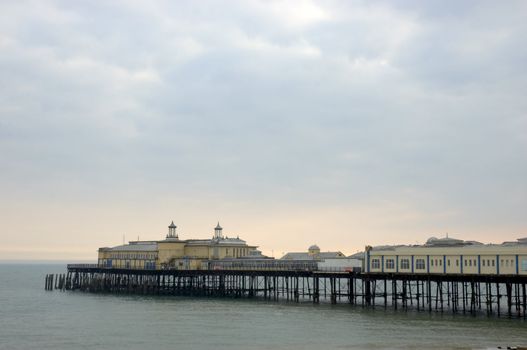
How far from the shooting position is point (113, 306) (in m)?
76.9

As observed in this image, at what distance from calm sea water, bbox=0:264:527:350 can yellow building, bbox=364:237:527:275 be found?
5.24 metres

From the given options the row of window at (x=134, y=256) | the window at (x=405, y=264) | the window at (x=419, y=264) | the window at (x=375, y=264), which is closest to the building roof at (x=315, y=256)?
the window at (x=375, y=264)

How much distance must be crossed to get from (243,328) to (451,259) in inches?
942

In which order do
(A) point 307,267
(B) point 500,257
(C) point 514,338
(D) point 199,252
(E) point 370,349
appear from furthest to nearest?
(D) point 199,252 → (A) point 307,267 → (B) point 500,257 → (C) point 514,338 → (E) point 370,349

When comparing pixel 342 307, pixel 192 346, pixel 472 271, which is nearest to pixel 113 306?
pixel 342 307

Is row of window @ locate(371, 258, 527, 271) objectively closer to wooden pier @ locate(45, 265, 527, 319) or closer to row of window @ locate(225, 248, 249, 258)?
wooden pier @ locate(45, 265, 527, 319)

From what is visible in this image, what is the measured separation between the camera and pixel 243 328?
5562cm

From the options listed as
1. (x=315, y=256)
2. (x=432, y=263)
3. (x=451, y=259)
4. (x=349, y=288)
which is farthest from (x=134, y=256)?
(x=451, y=259)

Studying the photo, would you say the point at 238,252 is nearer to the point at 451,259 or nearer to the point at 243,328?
→ the point at 451,259

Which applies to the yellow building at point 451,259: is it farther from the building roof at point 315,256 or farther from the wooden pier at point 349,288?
the building roof at point 315,256

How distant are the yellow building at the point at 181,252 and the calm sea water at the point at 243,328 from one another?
22.3 meters

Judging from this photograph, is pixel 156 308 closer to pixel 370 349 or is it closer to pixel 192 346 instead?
pixel 192 346

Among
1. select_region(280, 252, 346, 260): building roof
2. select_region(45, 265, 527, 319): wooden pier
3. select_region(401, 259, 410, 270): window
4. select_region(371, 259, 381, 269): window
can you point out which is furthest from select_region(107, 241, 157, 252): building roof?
select_region(401, 259, 410, 270): window

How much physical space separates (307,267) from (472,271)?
24.6 metres
